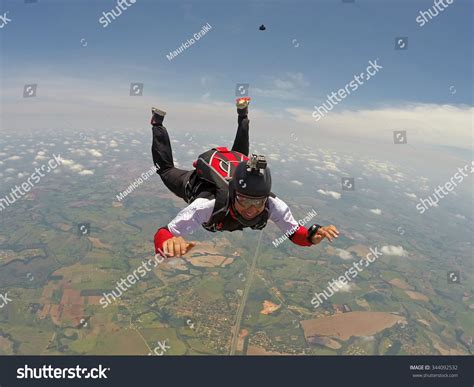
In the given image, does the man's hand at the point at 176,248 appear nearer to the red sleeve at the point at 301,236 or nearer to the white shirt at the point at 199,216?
the white shirt at the point at 199,216

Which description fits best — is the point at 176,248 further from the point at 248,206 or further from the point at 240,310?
the point at 240,310

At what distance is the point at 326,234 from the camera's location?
3.59 meters

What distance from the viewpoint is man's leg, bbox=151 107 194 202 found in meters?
4.45

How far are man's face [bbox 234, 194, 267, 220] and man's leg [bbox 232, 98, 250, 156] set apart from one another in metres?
1.99

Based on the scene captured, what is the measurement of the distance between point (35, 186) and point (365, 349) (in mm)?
119967

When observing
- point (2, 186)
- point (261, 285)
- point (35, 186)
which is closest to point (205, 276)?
point (261, 285)

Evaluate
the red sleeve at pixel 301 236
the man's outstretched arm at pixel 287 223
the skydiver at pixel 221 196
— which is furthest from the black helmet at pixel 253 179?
the red sleeve at pixel 301 236

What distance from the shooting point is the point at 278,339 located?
3806 cm

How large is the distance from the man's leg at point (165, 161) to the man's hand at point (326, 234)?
200 centimetres

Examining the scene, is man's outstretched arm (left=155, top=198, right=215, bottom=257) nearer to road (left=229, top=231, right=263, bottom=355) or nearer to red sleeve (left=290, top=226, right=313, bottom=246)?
red sleeve (left=290, top=226, right=313, bottom=246)

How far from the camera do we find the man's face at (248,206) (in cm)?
324

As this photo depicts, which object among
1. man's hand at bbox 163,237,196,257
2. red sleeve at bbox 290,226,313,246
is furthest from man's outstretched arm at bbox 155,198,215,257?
red sleeve at bbox 290,226,313,246
